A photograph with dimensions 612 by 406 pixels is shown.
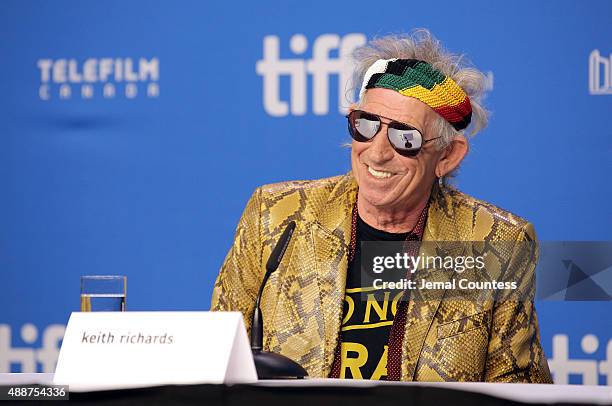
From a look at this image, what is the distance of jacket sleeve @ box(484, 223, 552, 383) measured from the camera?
2371 millimetres

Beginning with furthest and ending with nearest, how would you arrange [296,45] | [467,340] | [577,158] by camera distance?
[296,45] → [577,158] → [467,340]

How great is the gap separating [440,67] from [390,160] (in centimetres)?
28

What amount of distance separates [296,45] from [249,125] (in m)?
0.28

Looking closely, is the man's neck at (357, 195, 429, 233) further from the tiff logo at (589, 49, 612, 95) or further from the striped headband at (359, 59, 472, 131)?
the tiff logo at (589, 49, 612, 95)

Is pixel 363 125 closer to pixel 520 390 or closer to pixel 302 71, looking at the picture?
pixel 302 71

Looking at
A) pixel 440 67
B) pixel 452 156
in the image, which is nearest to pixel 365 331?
pixel 452 156

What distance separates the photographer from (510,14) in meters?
2.85

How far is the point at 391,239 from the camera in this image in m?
2.50

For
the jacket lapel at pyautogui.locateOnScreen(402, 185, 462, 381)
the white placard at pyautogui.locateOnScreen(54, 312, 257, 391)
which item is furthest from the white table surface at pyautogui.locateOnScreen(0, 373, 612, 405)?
the jacket lapel at pyautogui.locateOnScreen(402, 185, 462, 381)

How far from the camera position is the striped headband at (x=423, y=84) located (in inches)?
97.3

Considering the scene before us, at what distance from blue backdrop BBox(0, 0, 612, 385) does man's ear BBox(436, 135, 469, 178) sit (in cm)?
25

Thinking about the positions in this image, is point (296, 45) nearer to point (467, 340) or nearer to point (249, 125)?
point (249, 125)

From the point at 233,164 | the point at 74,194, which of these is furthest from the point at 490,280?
the point at 74,194

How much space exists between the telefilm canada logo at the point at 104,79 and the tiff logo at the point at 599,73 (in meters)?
1.29
